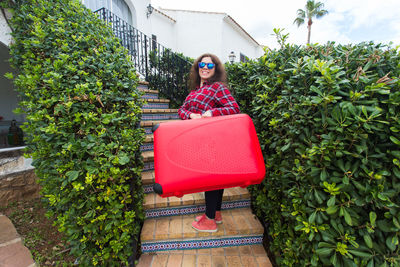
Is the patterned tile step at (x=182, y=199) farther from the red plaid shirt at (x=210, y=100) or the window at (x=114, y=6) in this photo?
the window at (x=114, y=6)

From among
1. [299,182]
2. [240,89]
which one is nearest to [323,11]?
[240,89]

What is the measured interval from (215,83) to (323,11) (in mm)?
27768

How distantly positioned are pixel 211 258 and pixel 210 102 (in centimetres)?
156

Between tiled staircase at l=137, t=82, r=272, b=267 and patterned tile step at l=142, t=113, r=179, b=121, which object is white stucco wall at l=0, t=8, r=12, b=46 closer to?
patterned tile step at l=142, t=113, r=179, b=121

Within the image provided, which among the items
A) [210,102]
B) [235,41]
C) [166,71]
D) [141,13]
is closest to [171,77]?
[166,71]

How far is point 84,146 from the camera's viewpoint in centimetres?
123

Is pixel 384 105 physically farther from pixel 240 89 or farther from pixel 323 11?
pixel 323 11

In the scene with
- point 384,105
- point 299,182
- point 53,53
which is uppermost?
point 53,53

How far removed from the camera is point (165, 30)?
325 inches

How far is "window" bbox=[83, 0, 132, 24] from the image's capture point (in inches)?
202

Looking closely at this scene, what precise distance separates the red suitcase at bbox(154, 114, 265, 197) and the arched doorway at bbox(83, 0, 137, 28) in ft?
21.0

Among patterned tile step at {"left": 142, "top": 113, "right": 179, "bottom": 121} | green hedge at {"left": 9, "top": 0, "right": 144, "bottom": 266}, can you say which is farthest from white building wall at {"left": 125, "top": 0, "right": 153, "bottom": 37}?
green hedge at {"left": 9, "top": 0, "right": 144, "bottom": 266}

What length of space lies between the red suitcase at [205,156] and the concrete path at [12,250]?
1709 mm

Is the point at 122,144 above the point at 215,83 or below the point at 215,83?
below
